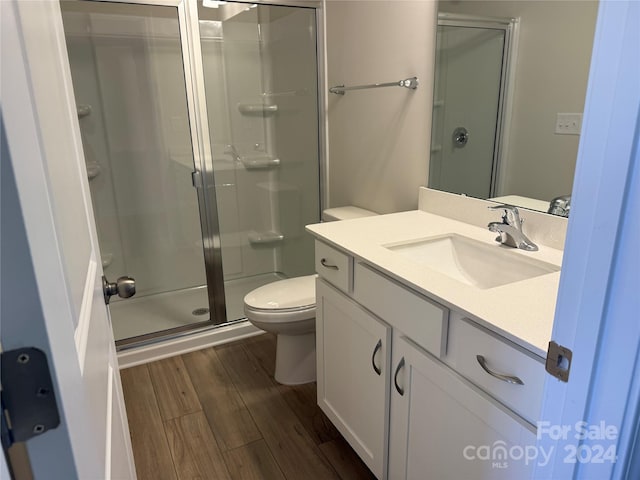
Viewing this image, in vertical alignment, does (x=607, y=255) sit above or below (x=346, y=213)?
above

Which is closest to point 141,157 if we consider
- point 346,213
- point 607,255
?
point 346,213

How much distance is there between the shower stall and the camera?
2.50 m

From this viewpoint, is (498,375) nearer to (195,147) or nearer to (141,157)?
(195,147)

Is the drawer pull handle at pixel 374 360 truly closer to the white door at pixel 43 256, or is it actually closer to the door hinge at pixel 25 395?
the white door at pixel 43 256

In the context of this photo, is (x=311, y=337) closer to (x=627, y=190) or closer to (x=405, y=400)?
(x=405, y=400)

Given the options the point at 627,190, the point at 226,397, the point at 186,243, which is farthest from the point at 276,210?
the point at 627,190

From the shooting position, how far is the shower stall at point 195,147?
250cm

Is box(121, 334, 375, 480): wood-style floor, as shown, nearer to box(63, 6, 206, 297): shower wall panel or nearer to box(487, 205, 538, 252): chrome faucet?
box(63, 6, 206, 297): shower wall panel

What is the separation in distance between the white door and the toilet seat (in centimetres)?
135

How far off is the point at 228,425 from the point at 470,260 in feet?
3.97

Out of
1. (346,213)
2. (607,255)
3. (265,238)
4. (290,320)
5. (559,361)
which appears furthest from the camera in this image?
(265,238)

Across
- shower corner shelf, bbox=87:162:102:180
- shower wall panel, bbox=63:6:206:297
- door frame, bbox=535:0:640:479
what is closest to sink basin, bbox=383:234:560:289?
door frame, bbox=535:0:640:479

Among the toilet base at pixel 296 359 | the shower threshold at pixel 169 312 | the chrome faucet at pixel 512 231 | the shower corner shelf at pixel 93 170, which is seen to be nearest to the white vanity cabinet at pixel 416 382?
the toilet base at pixel 296 359

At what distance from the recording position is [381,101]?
83.4 inches
